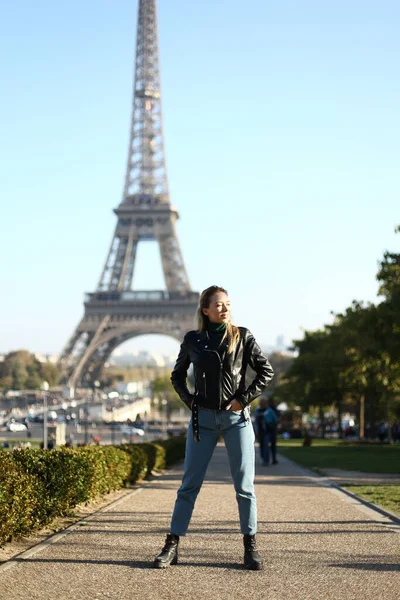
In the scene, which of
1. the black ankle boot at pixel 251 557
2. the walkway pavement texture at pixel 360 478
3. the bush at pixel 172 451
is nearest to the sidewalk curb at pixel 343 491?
the walkway pavement texture at pixel 360 478

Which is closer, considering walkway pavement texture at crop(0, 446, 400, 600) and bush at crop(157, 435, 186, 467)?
walkway pavement texture at crop(0, 446, 400, 600)

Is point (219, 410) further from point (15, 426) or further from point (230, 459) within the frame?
point (15, 426)

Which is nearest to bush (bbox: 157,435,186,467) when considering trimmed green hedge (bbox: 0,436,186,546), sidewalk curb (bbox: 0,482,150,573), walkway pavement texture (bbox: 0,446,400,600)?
trimmed green hedge (bbox: 0,436,186,546)

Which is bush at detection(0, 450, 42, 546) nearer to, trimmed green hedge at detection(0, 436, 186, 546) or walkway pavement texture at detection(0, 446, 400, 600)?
trimmed green hedge at detection(0, 436, 186, 546)

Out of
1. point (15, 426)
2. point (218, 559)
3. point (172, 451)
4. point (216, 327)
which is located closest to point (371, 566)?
point (218, 559)

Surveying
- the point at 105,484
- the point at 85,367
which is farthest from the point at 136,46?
the point at 105,484

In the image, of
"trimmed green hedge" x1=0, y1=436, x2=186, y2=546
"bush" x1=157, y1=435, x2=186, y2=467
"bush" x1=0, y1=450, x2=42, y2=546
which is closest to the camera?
"bush" x1=0, y1=450, x2=42, y2=546

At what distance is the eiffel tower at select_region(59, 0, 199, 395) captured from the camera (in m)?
101

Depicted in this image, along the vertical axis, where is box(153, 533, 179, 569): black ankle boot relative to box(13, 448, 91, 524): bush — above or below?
below

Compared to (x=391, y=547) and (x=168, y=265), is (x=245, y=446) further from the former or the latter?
(x=168, y=265)

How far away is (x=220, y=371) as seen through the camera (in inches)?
284

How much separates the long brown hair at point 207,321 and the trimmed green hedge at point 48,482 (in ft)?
6.80

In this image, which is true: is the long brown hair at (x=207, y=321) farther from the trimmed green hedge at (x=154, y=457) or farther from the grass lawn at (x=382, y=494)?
the trimmed green hedge at (x=154, y=457)

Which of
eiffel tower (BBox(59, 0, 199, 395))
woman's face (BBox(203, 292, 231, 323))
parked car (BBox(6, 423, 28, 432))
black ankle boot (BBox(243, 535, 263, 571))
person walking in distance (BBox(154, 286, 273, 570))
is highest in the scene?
eiffel tower (BBox(59, 0, 199, 395))
